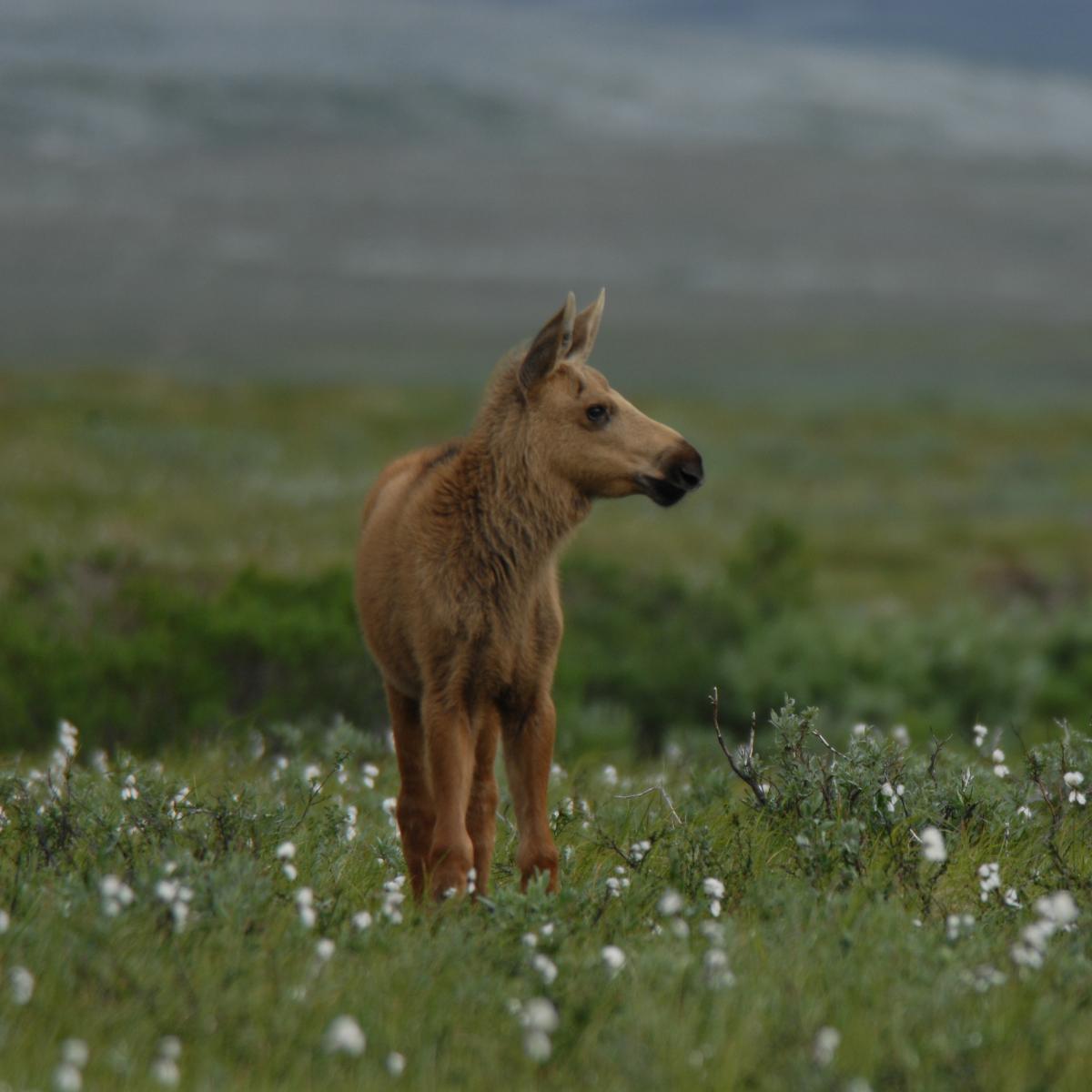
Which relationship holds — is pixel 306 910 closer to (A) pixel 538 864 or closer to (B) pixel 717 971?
(B) pixel 717 971

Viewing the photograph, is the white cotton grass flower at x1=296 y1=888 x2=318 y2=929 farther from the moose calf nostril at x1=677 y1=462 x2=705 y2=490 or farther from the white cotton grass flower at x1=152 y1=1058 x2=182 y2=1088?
the moose calf nostril at x1=677 y1=462 x2=705 y2=490

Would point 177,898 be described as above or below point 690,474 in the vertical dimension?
below

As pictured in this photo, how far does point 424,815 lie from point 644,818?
0.94m

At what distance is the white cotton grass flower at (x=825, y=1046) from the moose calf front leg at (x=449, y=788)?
1.75 metres

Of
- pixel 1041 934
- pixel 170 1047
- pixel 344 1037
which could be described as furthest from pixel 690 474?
pixel 170 1047

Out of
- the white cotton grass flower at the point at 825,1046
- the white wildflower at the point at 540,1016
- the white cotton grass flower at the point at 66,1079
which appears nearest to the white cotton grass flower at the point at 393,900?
the white wildflower at the point at 540,1016

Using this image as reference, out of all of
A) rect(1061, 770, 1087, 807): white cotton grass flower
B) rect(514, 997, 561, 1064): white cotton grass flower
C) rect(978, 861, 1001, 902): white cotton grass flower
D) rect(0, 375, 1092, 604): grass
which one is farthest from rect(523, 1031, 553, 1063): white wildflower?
rect(0, 375, 1092, 604): grass

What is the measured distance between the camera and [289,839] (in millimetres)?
5820

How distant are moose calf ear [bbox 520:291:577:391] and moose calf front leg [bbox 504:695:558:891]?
1287mm

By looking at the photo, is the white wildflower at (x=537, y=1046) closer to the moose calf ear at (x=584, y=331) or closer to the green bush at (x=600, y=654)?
the moose calf ear at (x=584, y=331)

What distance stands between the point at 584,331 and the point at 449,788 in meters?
1.93

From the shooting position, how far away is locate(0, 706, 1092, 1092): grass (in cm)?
406

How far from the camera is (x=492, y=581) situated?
5.82m

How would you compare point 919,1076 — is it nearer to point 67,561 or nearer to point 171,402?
point 67,561
